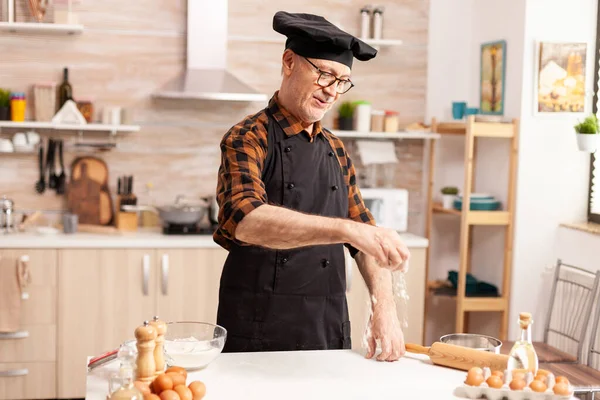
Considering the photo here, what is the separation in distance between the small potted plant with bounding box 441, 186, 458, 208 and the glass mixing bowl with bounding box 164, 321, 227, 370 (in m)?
2.85

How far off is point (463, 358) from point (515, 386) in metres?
0.28

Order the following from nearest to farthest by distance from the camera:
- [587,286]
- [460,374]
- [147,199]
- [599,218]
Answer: [460,374], [587,286], [599,218], [147,199]

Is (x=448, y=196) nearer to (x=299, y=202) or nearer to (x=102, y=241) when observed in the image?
(x=102, y=241)

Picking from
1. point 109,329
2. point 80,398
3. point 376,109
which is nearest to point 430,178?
point 376,109

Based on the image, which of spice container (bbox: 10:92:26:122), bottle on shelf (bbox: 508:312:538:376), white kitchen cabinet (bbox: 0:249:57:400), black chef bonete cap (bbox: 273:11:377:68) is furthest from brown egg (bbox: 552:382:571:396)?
spice container (bbox: 10:92:26:122)

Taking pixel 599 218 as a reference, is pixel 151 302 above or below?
below

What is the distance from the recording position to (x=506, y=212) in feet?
14.2

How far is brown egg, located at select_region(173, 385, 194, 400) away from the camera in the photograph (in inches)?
66.0

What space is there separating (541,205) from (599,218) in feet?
0.99

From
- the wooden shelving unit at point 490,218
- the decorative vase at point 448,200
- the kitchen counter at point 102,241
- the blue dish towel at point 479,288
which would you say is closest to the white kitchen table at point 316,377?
the kitchen counter at point 102,241

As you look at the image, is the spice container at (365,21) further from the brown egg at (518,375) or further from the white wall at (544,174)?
the brown egg at (518,375)

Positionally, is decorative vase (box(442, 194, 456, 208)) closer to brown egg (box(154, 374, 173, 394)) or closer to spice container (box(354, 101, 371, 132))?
spice container (box(354, 101, 371, 132))

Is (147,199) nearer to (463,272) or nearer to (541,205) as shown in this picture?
(463,272)

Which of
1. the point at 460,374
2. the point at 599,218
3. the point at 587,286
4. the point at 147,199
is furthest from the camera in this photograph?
the point at 147,199
